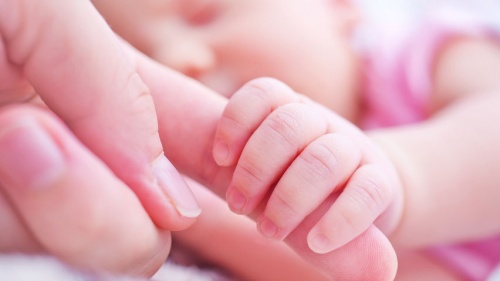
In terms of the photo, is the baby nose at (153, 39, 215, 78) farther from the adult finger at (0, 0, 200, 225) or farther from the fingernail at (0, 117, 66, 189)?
the fingernail at (0, 117, 66, 189)

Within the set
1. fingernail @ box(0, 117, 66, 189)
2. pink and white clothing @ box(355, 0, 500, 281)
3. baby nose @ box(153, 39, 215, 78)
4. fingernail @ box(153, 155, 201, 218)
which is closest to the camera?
fingernail @ box(0, 117, 66, 189)

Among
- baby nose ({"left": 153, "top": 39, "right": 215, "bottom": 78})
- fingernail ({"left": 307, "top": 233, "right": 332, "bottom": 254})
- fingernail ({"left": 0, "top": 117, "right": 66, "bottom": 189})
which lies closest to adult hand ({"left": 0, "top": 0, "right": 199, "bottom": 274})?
fingernail ({"left": 0, "top": 117, "right": 66, "bottom": 189})

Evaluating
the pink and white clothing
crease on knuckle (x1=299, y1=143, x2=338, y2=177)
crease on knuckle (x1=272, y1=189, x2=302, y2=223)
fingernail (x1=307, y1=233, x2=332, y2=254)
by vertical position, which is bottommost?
the pink and white clothing

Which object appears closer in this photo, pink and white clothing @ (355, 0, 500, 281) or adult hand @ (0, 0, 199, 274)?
adult hand @ (0, 0, 199, 274)

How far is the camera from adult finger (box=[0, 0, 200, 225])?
427 millimetres

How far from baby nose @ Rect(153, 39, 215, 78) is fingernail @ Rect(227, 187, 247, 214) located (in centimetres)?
30

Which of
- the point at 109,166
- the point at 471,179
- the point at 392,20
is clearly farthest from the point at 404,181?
the point at 392,20

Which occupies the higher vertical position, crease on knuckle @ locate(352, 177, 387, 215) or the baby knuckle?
the baby knuckle

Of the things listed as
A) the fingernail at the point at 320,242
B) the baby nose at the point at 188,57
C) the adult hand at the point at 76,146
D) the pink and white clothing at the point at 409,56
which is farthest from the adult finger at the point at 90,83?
the pink and white clothing at the point at 409,56

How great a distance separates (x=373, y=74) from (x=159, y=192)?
575 mm

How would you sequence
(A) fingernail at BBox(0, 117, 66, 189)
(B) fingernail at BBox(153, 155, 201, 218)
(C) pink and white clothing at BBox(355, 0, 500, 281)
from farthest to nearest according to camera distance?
(C) pink and white clothing at BBox(355, 0, 500, 281) → (B) fingernail at BBox(153, 155, 201, 218) → (A) fingernail at BBox(0, 117, 66, 189)

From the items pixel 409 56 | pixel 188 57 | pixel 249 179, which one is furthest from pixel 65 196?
pixel 409 56

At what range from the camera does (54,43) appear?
428 mm

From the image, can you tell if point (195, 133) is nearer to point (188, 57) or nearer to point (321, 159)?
point (321, 159)
